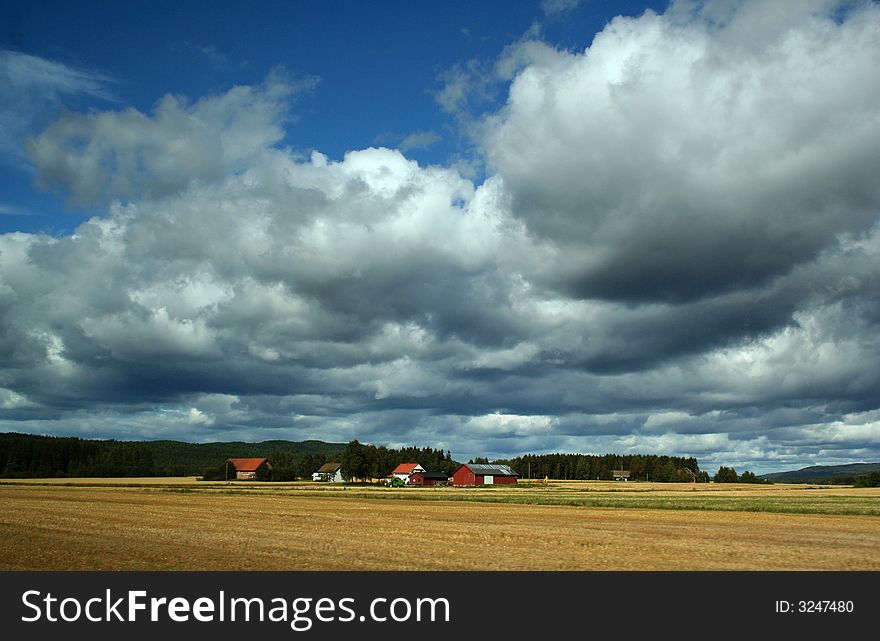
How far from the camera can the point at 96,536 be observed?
113 ft

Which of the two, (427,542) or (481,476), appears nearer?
(427,542)

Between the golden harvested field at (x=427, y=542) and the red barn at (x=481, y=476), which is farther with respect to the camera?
the red barn at (x=481, y=476)

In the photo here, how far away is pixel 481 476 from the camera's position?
18725 cm

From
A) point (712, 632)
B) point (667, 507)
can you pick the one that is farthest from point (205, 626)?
point (667, 507)

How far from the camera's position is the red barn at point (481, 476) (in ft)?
612

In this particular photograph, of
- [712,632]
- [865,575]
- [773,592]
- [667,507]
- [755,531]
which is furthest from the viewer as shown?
[667,507]

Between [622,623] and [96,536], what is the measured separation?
26.6m

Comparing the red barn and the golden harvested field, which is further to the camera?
the red barn

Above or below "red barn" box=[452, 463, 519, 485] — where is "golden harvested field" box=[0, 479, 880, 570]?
above

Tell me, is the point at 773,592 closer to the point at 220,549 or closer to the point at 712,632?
the point at 712,632

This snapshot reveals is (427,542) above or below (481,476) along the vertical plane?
above

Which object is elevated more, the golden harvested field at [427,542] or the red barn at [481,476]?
the golden harvested field at [427,542]

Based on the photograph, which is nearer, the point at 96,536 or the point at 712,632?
the point at 712,632

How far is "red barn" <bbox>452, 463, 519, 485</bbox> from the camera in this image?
612 feet
